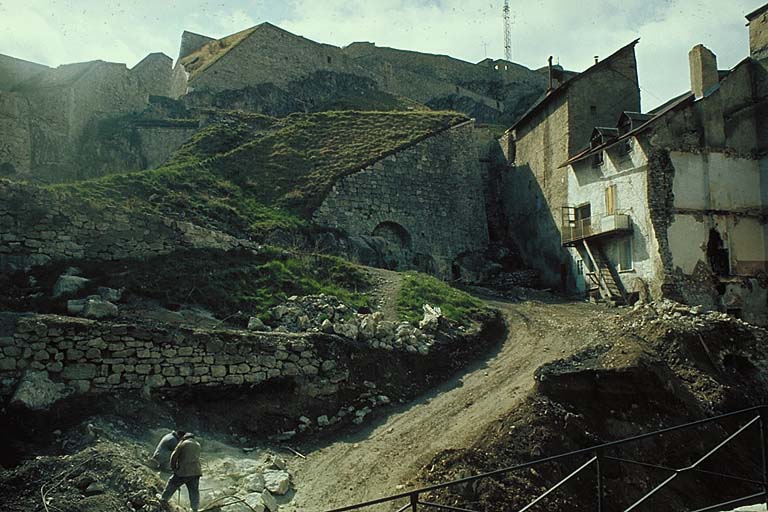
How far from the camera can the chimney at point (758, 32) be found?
917 inches

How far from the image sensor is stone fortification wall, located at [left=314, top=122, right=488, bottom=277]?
26.0 metres

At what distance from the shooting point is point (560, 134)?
2741 cm

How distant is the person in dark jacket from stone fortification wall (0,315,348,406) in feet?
6.94

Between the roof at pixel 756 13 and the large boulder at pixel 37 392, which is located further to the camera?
the roof at pixel 756 13

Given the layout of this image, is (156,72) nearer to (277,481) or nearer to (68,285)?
(68,285)

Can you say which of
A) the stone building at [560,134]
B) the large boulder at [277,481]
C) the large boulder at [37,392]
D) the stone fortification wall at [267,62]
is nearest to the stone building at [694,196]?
the stone building at [560,134]

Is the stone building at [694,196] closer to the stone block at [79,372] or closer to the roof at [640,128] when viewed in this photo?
the roof at [640,128]

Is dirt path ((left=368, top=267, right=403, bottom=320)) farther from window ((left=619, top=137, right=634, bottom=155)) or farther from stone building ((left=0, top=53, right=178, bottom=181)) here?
stone building ((left=0, top=53, right=178, bottom=181))

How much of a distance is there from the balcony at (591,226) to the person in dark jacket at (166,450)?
56.7 feet

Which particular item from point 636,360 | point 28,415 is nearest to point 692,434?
point 636,360

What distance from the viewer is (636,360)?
1336cm

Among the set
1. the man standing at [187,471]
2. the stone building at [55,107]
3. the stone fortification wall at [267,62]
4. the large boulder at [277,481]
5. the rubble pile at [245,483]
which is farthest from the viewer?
the stone fortification wall at [267,62]

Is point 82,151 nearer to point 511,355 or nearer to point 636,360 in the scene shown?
point 511,355

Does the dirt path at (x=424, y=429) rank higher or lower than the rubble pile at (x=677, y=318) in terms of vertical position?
lower
